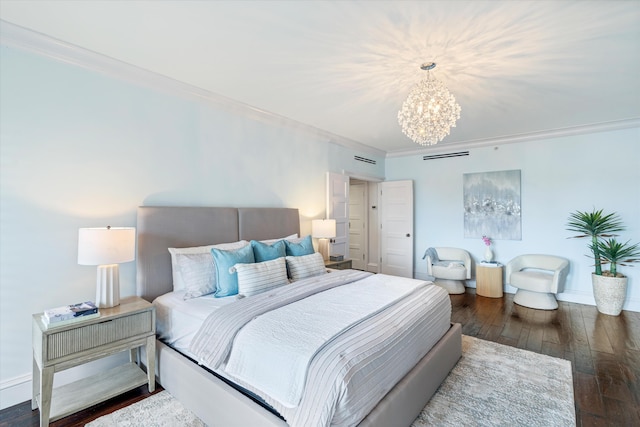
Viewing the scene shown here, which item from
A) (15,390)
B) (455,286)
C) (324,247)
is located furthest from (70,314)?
(455,286)

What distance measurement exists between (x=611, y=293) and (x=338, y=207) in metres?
3.88

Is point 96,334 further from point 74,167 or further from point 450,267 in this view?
point 450,267

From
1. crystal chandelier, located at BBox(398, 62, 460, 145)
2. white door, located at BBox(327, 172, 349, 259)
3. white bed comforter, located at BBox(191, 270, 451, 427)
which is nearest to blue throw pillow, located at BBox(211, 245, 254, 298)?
white bed comforter, located at BBox(191, 270, 451, 427)

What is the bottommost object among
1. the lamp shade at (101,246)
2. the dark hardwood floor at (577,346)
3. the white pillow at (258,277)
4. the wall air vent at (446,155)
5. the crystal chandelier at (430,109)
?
the dark hardwood floor at (577,346)

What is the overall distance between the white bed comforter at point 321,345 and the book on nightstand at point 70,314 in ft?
2.46

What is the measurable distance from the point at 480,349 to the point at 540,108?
9.53 feet

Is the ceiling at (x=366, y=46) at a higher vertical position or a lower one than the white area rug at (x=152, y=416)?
higher

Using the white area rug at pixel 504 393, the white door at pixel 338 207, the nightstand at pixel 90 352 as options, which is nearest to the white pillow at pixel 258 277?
the nightstand at pixel 90 352

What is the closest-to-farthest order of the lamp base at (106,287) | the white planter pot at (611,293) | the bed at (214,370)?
the bed at (214,370) < the lamp base at (106,287) < the white planter pot at (611,293)

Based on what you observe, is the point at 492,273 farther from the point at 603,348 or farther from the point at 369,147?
the point at 369,147

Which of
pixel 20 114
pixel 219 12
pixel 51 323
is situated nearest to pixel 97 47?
pixel 20 114

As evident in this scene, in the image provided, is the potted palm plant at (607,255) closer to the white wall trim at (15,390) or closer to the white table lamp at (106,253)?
the white table lamp at (106,253)

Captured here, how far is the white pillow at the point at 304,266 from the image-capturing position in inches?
116

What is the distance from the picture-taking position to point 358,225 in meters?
6.82
